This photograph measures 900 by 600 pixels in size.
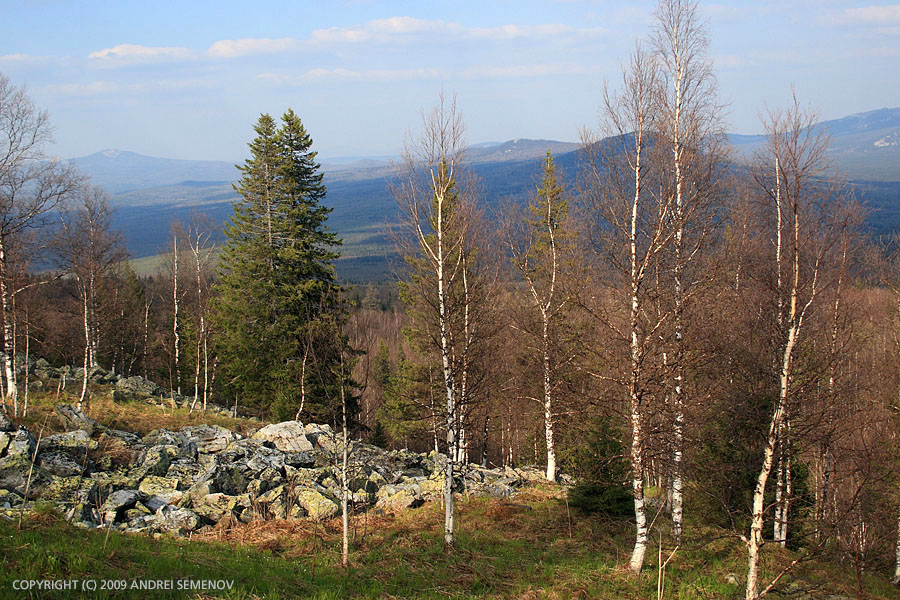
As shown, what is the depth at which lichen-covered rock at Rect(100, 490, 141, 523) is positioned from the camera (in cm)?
1134

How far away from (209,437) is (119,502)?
21.1ft

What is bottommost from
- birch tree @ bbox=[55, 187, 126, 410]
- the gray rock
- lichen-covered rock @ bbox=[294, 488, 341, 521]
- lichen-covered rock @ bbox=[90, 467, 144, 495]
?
lichen-covered rock @ bbox=[294, 488, 341, 521]

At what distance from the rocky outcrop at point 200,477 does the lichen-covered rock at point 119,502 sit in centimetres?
3

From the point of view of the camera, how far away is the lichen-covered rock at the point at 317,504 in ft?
42.7

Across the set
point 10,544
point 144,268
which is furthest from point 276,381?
point 144,268

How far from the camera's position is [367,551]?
10469 mm

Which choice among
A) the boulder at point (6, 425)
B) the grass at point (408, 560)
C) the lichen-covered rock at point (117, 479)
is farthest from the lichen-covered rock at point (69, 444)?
the grass at point (408, 560)

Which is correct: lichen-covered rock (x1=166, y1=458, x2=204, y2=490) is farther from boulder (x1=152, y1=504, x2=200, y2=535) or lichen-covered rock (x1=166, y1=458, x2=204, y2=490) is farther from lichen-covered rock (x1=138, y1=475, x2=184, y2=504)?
boulder (x1=152, y1=504, x2=200, y2=535)

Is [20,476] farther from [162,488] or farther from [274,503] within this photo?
[274,503]

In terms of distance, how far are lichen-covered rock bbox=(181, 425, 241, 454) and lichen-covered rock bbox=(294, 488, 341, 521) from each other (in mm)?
4793

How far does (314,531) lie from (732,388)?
10.8 metres

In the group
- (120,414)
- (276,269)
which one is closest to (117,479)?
(120,414)

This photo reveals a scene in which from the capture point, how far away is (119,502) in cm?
1174

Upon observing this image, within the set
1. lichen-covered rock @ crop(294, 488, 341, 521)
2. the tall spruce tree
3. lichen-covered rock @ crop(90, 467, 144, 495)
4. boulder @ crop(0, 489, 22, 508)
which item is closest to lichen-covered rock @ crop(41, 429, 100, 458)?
lichen-covered rock @ crop(90, 467, 144, 495)
